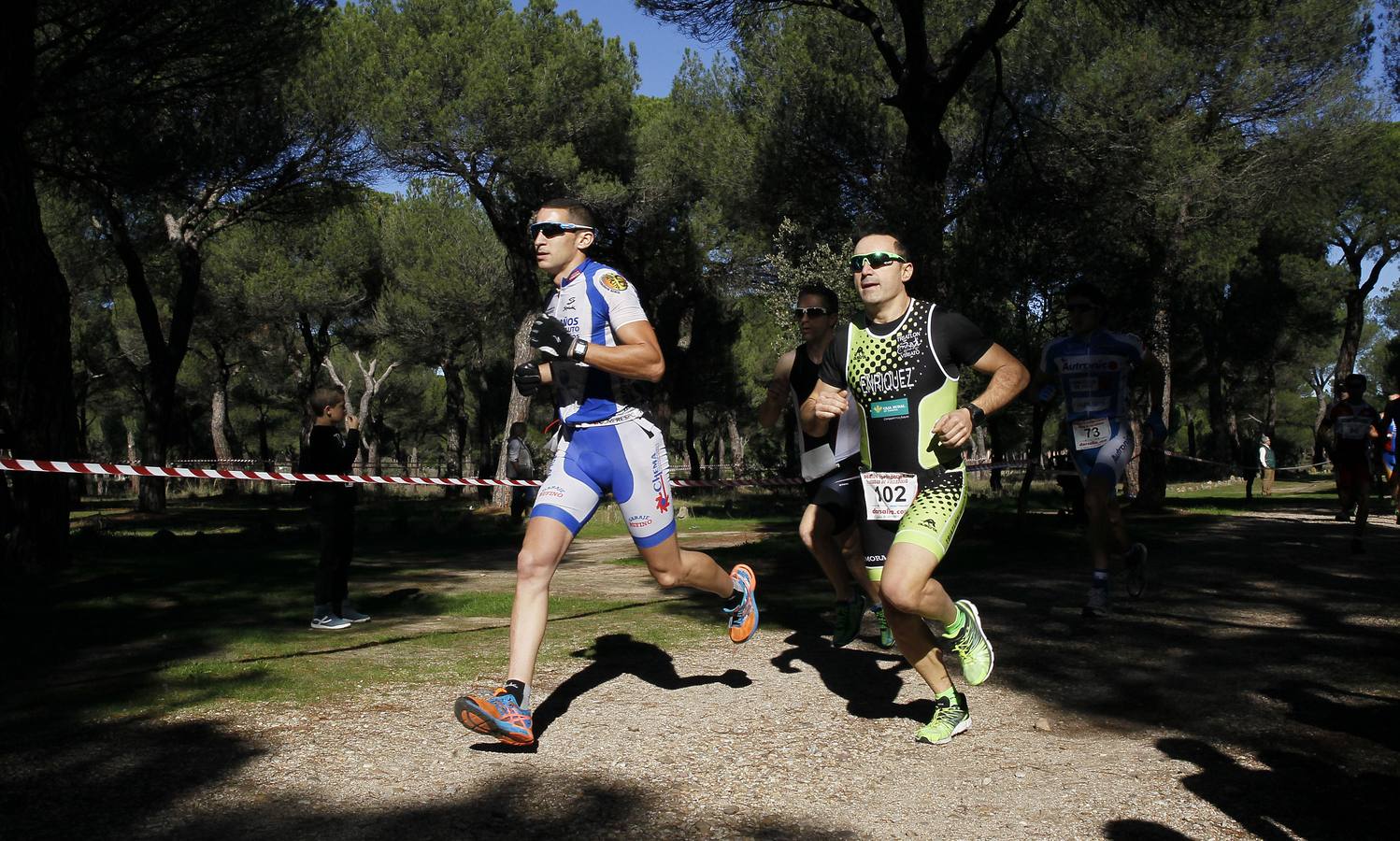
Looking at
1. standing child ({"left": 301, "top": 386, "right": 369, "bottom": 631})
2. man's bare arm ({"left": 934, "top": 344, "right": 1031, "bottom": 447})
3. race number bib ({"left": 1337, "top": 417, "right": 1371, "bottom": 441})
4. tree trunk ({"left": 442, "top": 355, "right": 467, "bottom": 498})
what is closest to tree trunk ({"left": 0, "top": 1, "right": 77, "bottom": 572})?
standing child ({"left": 301, "top": 386, "right": 369, "bottom": 631})

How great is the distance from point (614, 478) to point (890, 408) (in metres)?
1.14

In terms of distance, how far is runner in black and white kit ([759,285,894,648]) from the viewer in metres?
5.89

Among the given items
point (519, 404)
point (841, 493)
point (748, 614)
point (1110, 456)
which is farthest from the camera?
point (519, 404)

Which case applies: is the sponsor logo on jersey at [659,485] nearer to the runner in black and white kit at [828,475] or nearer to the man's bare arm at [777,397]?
A: the man's bare arm at [777,397]

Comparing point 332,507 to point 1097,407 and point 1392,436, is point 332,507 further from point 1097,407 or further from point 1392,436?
point 1392,436

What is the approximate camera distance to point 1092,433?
7371 millimetres

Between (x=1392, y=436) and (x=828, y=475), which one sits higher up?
(x=1392, y=436)

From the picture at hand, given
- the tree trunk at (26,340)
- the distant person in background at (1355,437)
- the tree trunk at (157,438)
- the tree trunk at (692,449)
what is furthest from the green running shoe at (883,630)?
the tree trunk at (692,449)

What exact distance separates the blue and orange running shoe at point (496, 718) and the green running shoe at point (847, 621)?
2179 mm

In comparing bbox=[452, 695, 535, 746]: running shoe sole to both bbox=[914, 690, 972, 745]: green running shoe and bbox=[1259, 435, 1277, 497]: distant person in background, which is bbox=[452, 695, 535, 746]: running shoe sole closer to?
bbox=[914, 690, 972, 745]: green running shoe

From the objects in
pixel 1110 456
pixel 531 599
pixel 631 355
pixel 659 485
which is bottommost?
pixel 531 599

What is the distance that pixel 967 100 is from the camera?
18.9 metres

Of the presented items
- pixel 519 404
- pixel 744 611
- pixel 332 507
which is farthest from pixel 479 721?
pixel 519 404

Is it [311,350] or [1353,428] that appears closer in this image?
[1353,428]
